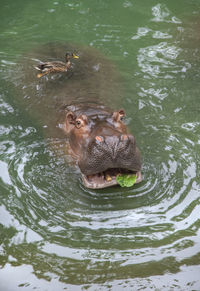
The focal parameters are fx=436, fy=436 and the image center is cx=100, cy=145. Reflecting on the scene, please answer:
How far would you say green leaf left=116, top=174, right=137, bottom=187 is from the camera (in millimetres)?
4809

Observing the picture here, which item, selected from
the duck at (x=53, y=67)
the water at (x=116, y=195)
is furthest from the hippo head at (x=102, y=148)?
the duck at (x=53, y=67)

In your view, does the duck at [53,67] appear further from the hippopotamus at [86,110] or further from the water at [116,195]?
the water at [116,195]

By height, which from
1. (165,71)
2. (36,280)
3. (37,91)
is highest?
(165,71)

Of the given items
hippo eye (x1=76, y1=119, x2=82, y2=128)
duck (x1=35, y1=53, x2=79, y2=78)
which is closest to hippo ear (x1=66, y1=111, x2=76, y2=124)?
hippo eye (x1=76, y1=119, x2=82, y2=128)

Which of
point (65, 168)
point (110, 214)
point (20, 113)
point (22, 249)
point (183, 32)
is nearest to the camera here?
point (22, 249)

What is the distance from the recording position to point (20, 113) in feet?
21.8

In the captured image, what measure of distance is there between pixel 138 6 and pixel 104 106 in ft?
16.6

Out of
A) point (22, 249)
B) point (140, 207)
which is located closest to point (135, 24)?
point (140, 207)

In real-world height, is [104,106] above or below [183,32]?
below

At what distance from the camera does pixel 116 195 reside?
16.1 feet

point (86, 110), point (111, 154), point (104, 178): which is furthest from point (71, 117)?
point (111, 154)

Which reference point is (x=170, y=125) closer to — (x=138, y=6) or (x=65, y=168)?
(x=65, y=168)

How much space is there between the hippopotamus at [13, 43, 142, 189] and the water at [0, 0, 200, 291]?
3.3 inches

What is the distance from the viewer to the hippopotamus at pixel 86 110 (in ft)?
15.3
